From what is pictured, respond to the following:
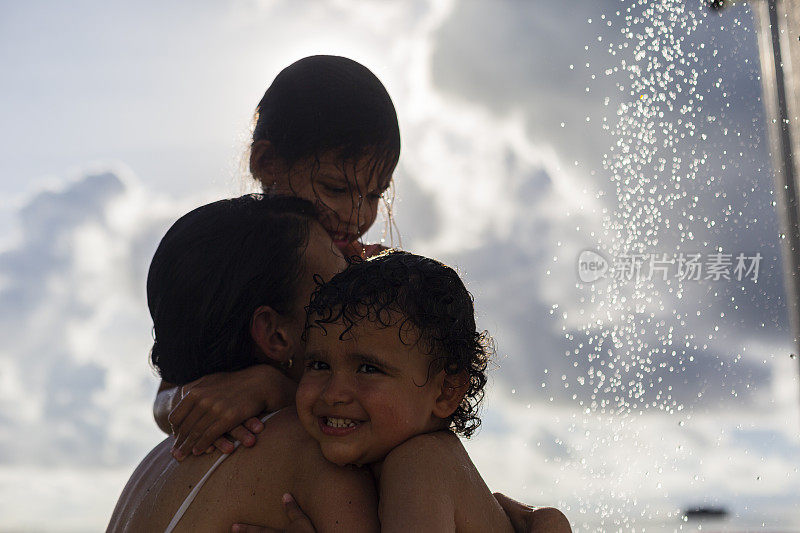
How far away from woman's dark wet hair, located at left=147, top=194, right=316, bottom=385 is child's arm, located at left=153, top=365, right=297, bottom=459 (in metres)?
0.09

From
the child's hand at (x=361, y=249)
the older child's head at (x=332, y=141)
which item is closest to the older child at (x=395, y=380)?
the child's hand at (x=361, y=249)

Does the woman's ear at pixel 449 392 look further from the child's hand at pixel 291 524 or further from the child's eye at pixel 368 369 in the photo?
the child's hand at pixel 291 524

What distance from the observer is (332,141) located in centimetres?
347

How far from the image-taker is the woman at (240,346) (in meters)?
2.13

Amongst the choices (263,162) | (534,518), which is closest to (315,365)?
(534,518)

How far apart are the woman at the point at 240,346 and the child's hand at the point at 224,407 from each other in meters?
0.04

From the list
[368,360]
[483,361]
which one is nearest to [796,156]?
[483,361]

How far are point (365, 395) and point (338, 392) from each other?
8 centimetres

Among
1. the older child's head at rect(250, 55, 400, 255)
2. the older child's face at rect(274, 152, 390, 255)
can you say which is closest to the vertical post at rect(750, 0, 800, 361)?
the older child's head at rect(250, 55, 400, 255)

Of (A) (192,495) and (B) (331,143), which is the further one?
(B) (331,143)

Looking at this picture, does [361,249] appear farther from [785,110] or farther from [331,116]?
[785,110]

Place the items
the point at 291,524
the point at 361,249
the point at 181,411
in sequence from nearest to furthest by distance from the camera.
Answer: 1. the point at 291,524
2. the point at 181,411
3. the point at 361,249

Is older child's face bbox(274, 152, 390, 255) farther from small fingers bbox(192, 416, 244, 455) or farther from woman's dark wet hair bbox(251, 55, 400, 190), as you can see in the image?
small fingers bbox(192, 416, 244, 455)

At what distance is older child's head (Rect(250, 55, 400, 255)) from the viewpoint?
3463mm
